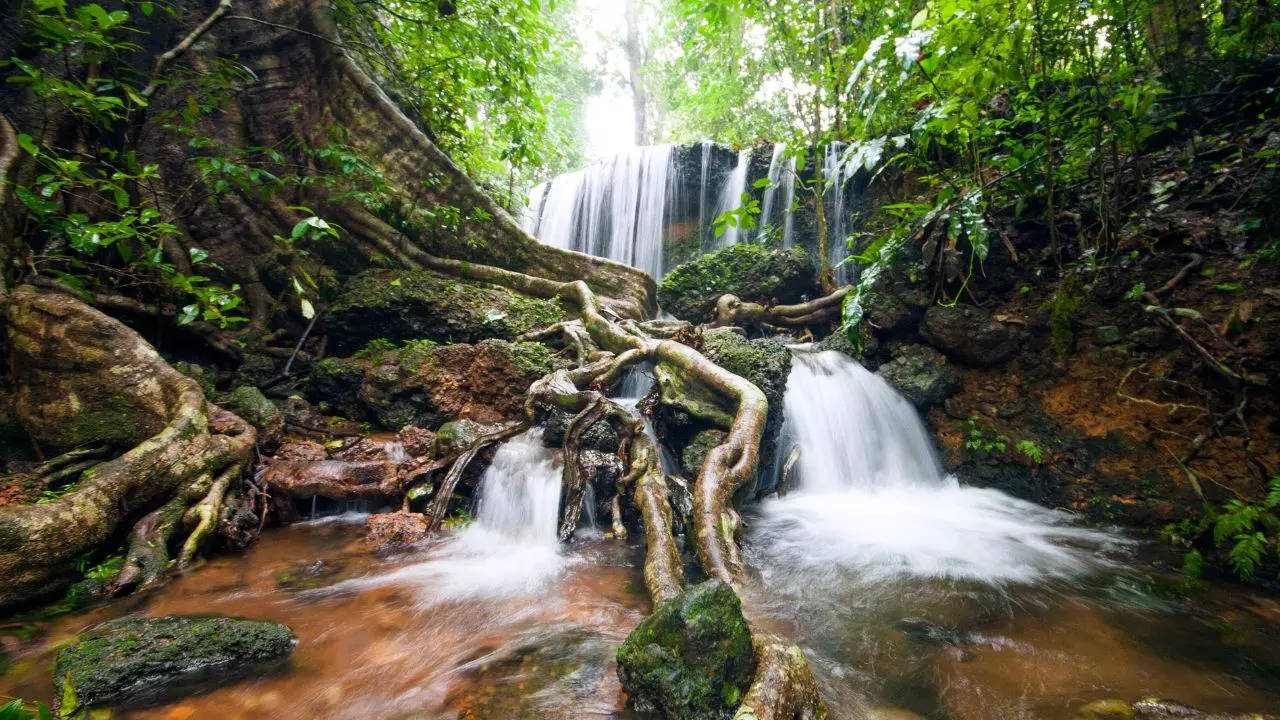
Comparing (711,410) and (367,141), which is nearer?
(711,410)

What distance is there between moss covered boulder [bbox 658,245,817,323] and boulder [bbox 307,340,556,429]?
420 cm

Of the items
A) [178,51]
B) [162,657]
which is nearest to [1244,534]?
[162,657]

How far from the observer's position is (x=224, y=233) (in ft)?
19.1

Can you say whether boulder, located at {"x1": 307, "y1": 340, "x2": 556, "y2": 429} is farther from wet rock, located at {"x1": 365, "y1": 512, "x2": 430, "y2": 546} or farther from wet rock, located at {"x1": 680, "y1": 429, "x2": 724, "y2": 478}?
wet rock, located at {"x1": 680, "y1": 429, "x2": 724, "y2": 478}

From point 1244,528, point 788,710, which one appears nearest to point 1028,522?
point 1244,528

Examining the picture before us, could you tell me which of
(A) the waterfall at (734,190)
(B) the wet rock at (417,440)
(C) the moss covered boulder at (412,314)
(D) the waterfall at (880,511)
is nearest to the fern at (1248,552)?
(D) the waterfall at (880,511)

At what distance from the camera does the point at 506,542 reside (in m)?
3.82

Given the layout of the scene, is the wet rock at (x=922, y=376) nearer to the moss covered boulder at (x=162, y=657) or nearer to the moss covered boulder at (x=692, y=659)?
the moss covered boulder at (x=692, y=659)

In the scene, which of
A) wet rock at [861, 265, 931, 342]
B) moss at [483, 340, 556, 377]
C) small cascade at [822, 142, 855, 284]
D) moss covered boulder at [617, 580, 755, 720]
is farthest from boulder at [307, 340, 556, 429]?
small cascade at [822, 142, 855, 284]

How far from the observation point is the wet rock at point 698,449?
14.3ft

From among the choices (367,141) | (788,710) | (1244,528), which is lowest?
(788,710)

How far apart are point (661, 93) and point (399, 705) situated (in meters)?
22.0

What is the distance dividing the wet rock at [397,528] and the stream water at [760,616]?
0.42ft

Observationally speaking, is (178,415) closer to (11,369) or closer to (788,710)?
(11,369)
